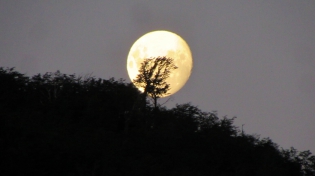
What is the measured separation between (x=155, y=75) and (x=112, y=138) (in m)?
6.27

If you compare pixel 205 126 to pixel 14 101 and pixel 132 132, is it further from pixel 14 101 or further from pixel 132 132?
pixel 14 101

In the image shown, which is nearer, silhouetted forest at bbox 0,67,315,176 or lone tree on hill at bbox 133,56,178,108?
silhouetted forest at bbox 0,67,315,176

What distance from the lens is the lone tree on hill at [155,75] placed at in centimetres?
4281

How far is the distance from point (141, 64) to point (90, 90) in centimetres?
493

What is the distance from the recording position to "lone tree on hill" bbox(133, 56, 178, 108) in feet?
140

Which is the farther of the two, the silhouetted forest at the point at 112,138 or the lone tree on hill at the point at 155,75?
the lone tree on hill at the point at 155,75

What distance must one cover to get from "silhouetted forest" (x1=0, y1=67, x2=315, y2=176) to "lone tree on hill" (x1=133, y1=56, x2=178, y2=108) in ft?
4.87

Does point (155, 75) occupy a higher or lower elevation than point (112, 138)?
higher

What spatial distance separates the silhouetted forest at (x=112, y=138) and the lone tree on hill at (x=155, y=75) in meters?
1.48

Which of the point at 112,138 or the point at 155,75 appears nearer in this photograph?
the point at 112,138

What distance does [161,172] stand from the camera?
35.6m

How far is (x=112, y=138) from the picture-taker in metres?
38.0

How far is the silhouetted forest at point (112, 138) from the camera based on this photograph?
30828 mm

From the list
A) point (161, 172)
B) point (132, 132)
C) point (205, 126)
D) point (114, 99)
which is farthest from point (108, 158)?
point (205, 126)
